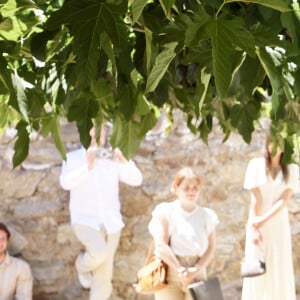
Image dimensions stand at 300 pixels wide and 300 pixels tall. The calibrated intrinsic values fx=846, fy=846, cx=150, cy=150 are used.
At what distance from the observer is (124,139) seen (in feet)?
6.13

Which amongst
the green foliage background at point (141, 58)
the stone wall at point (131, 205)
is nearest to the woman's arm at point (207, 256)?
the stone wall at point (131, 205)

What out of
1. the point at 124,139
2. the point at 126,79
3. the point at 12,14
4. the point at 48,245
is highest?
the point at 12,14

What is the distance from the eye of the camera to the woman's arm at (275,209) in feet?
15.2

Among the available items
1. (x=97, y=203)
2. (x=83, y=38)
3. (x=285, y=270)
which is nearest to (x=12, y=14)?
(x=83, y=38)

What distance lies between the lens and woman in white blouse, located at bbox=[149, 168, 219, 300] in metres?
3.93

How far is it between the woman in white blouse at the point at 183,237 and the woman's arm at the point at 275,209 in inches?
19.9

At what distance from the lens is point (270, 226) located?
4.77 meters

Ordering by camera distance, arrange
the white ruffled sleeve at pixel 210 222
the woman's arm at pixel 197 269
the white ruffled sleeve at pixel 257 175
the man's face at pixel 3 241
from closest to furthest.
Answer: the woman's arm at pixel 197 269 → the white ruffled sleeve at pixel 210 222 → the white ruffled sleeve at pixel 257 175 → the man's face at pixel 3 241

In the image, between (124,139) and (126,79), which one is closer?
(126,79)

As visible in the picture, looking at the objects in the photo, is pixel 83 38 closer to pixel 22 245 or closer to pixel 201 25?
pixel 201 25

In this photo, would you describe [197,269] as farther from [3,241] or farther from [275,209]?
[3,241]

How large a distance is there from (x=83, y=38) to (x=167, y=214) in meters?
3.19

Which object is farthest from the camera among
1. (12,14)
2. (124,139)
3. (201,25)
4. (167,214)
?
(167,214)

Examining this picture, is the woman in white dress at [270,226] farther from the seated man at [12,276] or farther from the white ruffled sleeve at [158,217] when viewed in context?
the seated man at [12,276]
